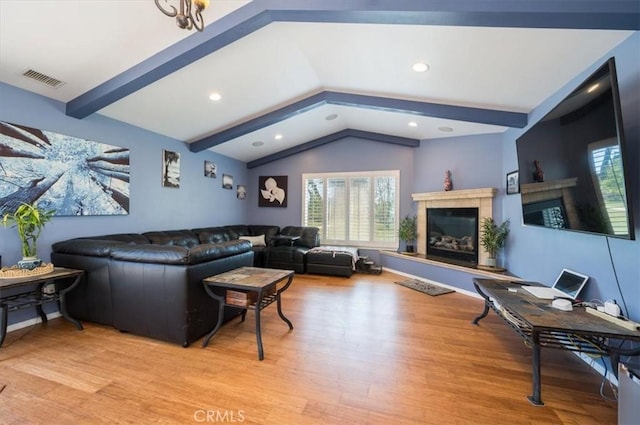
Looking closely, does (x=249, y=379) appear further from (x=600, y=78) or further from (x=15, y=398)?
(x=600, y=78)

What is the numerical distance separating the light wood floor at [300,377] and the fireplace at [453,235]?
1.74 m

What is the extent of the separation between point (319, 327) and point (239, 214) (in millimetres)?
4641

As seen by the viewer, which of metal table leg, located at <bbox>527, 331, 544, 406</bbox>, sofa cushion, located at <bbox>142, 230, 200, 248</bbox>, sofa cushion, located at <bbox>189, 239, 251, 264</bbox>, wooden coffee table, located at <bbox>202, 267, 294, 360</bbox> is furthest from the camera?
sofa cushion, located at <bbox>142, 230, 200, 248</bbox>

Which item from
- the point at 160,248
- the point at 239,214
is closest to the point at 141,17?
the point at 160,248

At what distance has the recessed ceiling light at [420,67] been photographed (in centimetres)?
289

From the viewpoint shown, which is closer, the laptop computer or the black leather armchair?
the laptop computer

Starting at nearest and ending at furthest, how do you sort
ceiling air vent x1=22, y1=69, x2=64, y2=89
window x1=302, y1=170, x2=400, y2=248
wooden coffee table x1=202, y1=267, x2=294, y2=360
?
wooden coffee table x1=202, y1=267, x2=294, y2=360 < ceiling air vent x1=22, y1=69, x2=64, y2=89 < window x1=302, y1=170, x2=400, y2=248

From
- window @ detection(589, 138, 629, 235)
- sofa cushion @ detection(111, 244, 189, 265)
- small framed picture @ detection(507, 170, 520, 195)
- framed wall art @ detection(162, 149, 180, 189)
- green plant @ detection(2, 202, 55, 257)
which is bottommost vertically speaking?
sofa cushion @ detection(111, 244, 189, 265)

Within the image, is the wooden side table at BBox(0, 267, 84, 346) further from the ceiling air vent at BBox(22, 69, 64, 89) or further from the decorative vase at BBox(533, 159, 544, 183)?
the decorative vase at BBox(533, 159, 544, 183)

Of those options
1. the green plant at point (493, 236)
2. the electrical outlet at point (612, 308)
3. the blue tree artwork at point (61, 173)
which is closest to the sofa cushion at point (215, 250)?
the blue tree artwork at point (61, 173)

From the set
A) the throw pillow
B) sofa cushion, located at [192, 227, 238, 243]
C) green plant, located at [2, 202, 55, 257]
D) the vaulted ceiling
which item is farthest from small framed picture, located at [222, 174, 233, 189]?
green plant, located at [2, 202, 55, 257]

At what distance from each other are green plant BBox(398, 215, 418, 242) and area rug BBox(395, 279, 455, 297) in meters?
0.95

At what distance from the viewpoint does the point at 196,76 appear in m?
3.24

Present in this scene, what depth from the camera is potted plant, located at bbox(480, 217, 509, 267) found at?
4020mm
